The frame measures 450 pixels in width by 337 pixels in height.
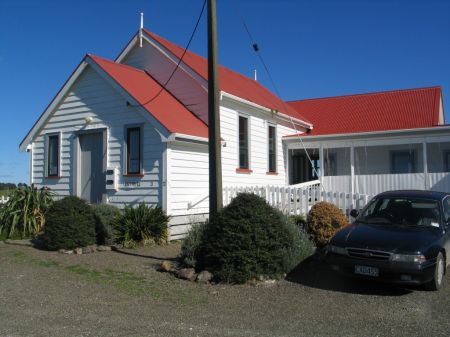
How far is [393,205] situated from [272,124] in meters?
10.5

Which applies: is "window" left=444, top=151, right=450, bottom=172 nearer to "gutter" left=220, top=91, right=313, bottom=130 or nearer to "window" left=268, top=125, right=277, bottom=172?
"gutter" left=220, top=91, right=313, bottom=130

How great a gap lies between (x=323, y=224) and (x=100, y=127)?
7.66 m

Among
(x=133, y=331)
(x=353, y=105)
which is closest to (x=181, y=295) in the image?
(x=133, y=331)

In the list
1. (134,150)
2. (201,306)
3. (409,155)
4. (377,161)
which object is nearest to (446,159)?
(409,155)

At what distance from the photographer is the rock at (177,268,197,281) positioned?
27.5ft

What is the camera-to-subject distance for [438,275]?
7430 millimetres

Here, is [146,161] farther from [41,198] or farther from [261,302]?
[261,302]

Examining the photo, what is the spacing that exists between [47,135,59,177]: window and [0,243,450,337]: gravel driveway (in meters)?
6.80

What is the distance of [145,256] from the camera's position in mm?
10703

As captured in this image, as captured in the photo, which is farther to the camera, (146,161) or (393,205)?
(146,161)

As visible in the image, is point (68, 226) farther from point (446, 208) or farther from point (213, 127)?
point (446, 208)

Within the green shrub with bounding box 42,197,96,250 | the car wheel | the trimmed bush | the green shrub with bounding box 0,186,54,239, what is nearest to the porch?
the trimmed bush

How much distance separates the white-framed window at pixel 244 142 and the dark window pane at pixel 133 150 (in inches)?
174

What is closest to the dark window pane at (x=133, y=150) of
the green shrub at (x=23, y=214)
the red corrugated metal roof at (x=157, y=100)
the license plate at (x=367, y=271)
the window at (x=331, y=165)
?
the red corrugated metal roof at (x=157, y=100)
